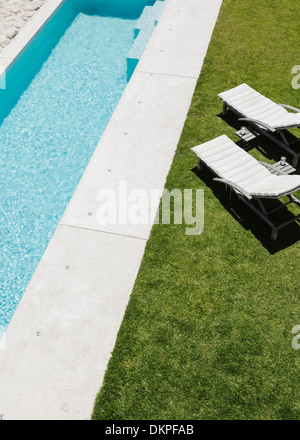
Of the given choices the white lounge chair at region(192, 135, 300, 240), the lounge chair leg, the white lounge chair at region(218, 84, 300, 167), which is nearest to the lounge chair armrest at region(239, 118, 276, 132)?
the white lounge chair at region(218, 84, 300, 167)

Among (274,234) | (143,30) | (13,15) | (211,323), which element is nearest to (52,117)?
(143,30)

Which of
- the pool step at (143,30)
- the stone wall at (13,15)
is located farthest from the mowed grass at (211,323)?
the stone wall at (13,15)

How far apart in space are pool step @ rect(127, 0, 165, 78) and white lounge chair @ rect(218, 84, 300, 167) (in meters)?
3.35

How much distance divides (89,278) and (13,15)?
382 inches

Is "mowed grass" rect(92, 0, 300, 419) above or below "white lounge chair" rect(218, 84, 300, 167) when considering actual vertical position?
below

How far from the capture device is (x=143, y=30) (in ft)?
40.4

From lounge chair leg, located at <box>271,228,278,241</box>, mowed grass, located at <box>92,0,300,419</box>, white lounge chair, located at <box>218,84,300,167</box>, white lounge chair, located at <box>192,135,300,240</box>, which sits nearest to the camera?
mowed grass, located at <box>92,0,300,419</box>

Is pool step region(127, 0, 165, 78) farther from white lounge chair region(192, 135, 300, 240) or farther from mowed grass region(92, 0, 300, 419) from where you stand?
white lounge chair region(192, 135, 300, 240)

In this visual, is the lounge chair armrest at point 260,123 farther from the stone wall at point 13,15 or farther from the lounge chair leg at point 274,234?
the stone wall at point 13,15

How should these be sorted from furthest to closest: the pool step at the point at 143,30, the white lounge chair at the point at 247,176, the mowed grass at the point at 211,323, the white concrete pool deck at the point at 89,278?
the pool step at the point at 143,30, the white lounge chair at the point at 247,176, the white concrete pool deck at the point at 89,278, the mowed grass at the point at 211,323

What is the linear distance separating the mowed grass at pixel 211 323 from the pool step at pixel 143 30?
399 centimetres

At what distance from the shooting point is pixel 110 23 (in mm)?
13867

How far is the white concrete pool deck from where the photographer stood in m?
5.68

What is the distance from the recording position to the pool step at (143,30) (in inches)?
450
